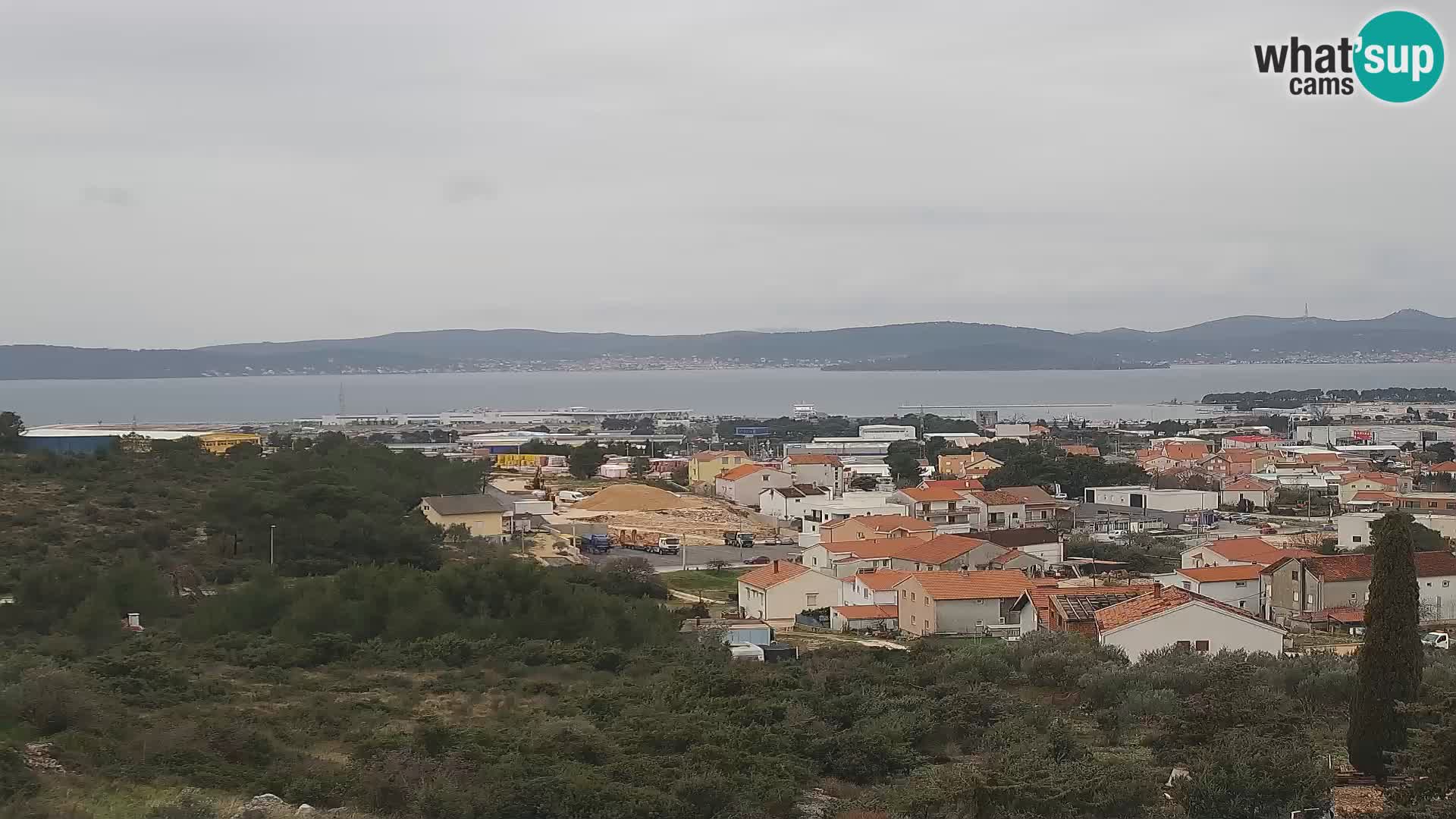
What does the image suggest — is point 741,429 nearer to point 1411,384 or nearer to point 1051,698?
point 1051,698

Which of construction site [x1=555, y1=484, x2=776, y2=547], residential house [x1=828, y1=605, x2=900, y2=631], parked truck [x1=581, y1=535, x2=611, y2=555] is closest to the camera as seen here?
residential house [x1=828, y1=605, x2=900, y2=631]

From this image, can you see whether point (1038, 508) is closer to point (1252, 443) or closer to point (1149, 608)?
point (1149, 608)

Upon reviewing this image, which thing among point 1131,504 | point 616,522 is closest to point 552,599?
point 616,522

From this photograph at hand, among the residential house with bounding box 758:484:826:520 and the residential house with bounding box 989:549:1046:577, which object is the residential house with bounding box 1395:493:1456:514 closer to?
the residential house with bounding box 989:549:1046:577

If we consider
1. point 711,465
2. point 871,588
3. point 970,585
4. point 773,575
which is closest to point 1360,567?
point 970,585

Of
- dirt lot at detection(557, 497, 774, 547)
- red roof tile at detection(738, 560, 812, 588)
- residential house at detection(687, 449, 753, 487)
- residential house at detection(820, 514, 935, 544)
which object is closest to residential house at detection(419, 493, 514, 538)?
dirt lot at detection(557, 497, 774, 547)
